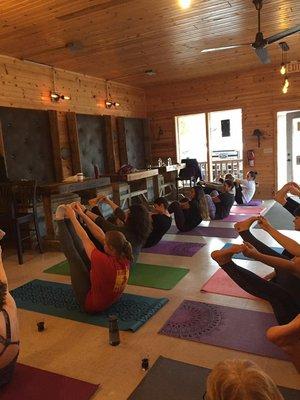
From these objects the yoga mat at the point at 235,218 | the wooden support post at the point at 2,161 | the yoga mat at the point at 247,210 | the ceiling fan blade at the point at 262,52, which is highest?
the ceiling fan blade at the point at 262,52

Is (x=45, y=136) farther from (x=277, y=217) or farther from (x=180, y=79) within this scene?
(x=277, y=217)

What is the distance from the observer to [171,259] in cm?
397

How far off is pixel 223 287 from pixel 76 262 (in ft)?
4.52

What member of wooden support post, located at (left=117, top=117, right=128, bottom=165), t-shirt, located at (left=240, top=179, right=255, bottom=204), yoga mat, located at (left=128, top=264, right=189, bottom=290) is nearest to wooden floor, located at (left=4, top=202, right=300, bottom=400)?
yoga mat, located at (left=128, top=264, right=189, bottom=290)

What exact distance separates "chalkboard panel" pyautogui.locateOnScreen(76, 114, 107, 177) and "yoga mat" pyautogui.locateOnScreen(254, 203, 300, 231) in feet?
11.5

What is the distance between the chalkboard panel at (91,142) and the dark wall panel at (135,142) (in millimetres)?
803

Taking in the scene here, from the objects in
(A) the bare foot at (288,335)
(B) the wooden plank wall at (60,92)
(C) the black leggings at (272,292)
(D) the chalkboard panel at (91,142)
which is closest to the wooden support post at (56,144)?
(B) the wooden plank wall at (60,92)

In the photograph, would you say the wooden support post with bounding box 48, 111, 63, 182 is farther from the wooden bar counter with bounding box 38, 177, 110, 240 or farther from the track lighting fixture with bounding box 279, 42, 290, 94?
the track lighting fixture with bounding box 279, 42, 290, 94

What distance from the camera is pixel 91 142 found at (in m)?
6.84

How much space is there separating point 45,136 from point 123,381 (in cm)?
474

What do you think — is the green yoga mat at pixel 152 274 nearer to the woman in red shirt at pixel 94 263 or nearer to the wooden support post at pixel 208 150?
the woman in red shirt at pixel 94 263

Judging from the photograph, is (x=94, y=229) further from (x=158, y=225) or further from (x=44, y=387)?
(x=44, y=387)

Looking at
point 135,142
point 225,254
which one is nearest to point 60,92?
point 135,142

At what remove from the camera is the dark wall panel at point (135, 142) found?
7867 millimetres
